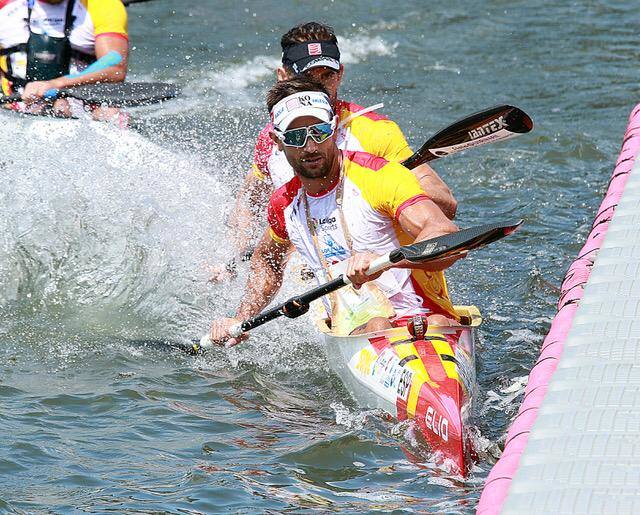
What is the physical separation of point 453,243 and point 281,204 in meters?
1.07

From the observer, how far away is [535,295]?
723cm

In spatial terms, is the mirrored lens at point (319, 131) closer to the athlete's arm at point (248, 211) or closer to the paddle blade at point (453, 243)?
the paddle blade at point (453, 243)

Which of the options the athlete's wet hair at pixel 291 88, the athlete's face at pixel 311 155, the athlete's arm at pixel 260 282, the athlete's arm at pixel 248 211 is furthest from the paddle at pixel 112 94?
the athlete's face at pixel 311 155

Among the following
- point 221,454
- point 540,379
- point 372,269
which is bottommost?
point 221,454

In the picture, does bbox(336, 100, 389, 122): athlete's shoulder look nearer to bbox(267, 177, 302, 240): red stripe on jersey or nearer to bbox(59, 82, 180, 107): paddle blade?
bbox(267, 177, 302, 240): red stripe on jersey

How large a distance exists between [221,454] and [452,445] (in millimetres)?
1032

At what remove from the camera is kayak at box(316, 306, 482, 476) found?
464 centimetres

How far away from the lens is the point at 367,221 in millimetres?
5133

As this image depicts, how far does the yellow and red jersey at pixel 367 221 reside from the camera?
5.04 m

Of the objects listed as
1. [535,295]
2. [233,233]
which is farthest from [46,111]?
[535,295]

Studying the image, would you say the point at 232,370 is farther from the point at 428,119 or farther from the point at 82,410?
the point at 428,119

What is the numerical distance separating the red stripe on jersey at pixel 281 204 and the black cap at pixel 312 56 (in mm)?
880

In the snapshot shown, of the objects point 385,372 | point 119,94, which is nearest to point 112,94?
point 119,94

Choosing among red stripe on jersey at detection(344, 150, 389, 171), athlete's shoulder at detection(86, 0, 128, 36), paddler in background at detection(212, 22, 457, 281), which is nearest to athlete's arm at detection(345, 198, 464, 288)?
red stripe on jersey at detection(344, 150, 389, 171)
